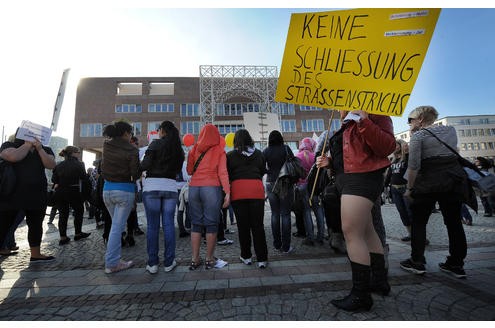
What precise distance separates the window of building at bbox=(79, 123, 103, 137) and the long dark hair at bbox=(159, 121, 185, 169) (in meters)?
36.0

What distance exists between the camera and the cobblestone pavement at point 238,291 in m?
1.99

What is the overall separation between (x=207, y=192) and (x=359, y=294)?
77.6 inches

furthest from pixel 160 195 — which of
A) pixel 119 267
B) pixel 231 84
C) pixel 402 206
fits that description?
pixel 231 84

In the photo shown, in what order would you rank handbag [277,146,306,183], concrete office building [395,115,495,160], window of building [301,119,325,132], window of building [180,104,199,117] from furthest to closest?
concrete office building [395,115,495,160], window of building [301,119,325,132], window of building [180,104,199,117], handbag [277,146,306,183]

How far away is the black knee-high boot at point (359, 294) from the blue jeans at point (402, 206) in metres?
2.91

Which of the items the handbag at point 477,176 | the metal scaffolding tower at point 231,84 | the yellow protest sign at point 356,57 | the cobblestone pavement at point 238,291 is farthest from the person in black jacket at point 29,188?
the metal scaffolding tower at point 231,84

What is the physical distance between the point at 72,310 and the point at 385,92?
329cm

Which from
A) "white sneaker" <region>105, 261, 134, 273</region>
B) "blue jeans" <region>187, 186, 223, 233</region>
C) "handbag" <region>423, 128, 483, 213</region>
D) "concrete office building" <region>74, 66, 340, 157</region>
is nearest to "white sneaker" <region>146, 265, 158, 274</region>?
"white sneaker" <region>105, 261, 134, 273</region>

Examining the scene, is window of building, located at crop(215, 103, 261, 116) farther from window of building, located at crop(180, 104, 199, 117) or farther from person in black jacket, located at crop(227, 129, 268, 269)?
person in black jacket, located at crop(227, 129, 268, 269)

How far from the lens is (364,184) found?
2010mm

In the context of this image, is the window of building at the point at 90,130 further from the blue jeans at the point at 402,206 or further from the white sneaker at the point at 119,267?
the blue jeans at the point at 402,206

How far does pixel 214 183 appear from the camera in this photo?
3.23 m

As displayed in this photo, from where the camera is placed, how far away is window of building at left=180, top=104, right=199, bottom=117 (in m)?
35.3

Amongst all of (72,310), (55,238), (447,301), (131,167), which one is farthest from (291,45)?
(55,238)
